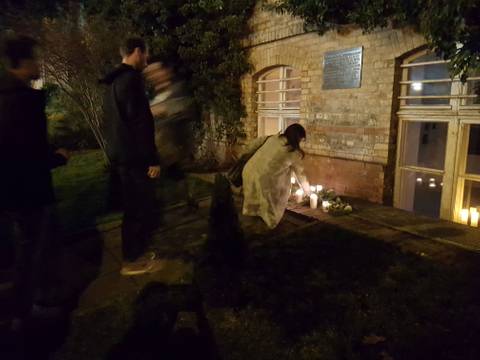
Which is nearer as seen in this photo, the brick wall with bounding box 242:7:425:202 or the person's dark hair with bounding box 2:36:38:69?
the person's dark hair with bounding box 2:36:38:69

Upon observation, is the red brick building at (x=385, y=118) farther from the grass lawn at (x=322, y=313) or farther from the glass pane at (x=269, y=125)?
the grass lawn at (x=322, y=313)

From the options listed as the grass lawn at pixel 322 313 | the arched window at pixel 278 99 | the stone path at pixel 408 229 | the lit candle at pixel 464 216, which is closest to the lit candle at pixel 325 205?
the stone path at pixel 408 229

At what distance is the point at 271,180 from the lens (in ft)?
15.5

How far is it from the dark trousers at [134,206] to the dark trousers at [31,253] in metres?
0.77

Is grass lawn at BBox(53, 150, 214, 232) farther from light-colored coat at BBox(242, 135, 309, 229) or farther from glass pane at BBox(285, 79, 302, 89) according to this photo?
glass pane at BBox(285, 79, 302, 89)

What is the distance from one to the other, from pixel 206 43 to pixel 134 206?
596 cm

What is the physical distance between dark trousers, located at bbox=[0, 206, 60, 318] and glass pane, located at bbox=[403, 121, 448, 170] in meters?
4.99

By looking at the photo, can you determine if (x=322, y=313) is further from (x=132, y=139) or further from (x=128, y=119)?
(x=128, y=119)

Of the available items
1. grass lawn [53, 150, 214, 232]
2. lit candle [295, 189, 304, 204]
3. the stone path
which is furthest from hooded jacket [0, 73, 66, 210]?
lit candle [295, 189, 304, 204]

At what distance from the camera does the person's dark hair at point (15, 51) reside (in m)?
2.53

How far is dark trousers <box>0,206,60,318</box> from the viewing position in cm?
260

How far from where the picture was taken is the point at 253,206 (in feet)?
16.1

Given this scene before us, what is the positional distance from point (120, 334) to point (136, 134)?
168 centimetres

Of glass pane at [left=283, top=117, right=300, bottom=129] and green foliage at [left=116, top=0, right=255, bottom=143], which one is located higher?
green foliage at [left=116, top=0, right=255, bottom=143]
